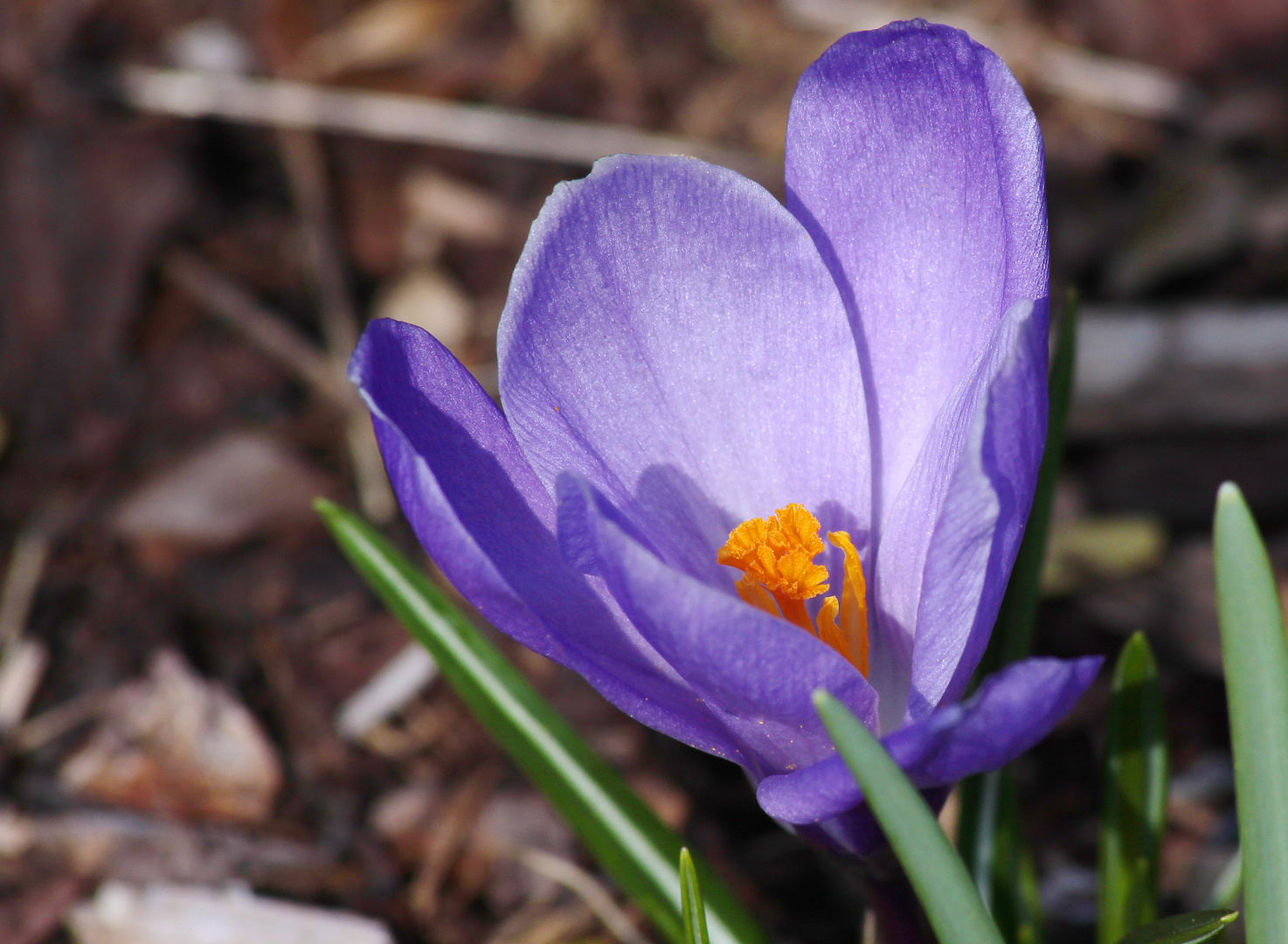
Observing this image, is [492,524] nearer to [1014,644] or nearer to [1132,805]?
[1014,644]

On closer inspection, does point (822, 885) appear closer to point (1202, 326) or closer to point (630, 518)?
point (630, 518)

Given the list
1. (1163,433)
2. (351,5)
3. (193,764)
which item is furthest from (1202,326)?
(351,5)

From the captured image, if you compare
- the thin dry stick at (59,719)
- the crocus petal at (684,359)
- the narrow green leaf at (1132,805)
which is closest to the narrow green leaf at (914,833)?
the crocus petal at (684,359)

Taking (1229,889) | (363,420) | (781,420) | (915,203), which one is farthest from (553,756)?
(363,420)

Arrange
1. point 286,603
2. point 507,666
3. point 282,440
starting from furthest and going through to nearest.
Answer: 1. point 282,440
2. point 286,603
3. point 507,666

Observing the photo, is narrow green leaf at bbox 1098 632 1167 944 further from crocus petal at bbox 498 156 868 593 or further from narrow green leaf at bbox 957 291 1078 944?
crocus petal at bbox 498 156 868 593
